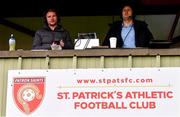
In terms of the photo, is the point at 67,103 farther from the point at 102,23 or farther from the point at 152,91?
the point at 102,23

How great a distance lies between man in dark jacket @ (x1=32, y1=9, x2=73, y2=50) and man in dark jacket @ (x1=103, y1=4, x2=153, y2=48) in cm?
64

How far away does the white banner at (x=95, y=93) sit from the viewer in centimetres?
686

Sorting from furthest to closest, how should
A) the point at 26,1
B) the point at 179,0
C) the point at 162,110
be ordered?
1. the point at 26,1
2. the point at 179,0
3. the point at 162,110

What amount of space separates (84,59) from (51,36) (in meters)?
0.86

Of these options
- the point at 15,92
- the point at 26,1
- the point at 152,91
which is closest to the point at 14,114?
the point at 15,92

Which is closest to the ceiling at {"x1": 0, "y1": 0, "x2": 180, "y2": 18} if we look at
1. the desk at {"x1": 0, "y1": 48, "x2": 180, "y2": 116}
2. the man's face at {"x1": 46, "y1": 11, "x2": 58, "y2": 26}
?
the man's face at {"x1": 46, "y1": 11, "x2": 58, "y2": 26}

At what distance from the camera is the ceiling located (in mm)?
11664

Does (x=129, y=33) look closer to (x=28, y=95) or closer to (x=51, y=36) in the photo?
(x=51, y=36)

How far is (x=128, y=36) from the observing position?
7.89 meters

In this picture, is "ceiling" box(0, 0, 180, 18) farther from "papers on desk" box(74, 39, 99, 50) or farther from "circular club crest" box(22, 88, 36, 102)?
"circular club crest" box(22, 88, 36, 102)

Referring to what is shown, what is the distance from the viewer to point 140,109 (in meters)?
6.86

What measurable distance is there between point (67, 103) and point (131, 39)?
1501 millimetres

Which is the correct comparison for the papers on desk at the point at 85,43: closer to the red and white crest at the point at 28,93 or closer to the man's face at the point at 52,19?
the man's face at the point at 52,19

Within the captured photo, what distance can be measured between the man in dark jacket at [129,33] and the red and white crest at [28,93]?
4.31 ft
